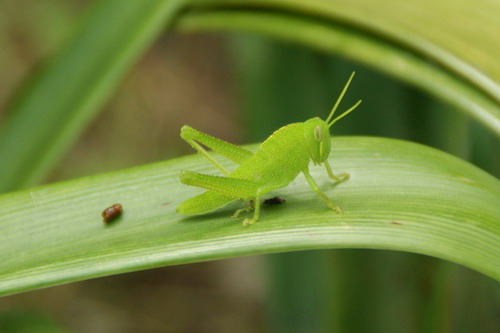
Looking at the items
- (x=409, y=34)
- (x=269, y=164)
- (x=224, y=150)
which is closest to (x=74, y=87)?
(x=224, y=150)

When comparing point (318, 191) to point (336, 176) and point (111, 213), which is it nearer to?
point (336, 176)

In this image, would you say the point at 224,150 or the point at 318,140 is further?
the point at 224,150

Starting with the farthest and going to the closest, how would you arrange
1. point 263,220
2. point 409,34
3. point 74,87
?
1. point 74,87
2. point 409,34
3. point 263,220

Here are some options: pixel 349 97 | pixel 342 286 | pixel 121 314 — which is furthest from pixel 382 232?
pixel 121 314

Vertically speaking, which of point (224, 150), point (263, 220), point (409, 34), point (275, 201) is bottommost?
point (263, 220)

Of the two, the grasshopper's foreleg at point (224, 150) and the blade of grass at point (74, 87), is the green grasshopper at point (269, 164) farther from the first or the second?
the blade of grass at point (74, 87)

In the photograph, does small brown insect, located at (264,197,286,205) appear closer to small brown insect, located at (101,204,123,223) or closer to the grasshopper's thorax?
the grasshopper's thorax

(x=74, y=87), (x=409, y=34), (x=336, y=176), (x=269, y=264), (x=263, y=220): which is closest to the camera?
(x=263, y=220)

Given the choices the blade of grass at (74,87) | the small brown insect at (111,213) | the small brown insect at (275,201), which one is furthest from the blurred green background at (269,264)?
the small brown insect at (111,213)

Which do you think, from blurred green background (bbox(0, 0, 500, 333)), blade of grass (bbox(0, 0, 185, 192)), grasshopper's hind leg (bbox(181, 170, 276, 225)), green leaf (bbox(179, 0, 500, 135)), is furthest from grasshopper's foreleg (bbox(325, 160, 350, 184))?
blade of grass (bbox(0, 0, 185, 192))
